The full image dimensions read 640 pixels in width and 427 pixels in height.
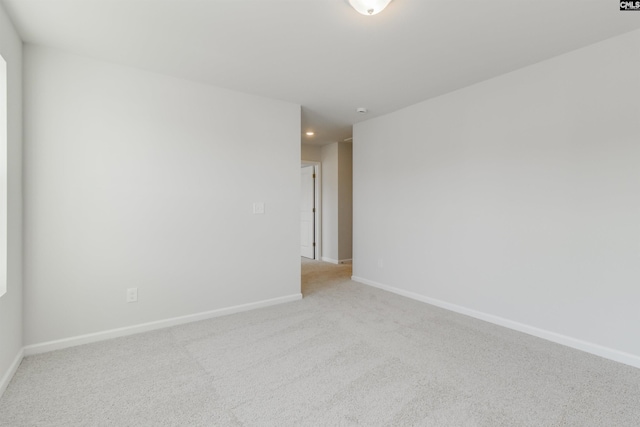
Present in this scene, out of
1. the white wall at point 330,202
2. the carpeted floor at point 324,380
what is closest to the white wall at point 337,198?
the white wall at point 330,202

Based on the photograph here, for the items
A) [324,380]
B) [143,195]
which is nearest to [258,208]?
[143,195]

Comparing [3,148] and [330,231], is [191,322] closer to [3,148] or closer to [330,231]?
[3,148]

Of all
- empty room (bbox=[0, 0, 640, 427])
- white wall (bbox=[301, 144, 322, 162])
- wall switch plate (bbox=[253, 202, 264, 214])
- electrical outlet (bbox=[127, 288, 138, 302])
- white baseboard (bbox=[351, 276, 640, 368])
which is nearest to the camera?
empty room (bbox=[0, 0, 640, 427])

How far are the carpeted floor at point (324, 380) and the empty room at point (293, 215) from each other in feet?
0.06

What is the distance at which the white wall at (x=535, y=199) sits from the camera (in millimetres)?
2199

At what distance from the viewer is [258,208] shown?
11.1ft

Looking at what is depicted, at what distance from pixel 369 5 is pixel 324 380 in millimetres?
2332

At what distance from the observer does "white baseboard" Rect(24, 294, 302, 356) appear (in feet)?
7.65

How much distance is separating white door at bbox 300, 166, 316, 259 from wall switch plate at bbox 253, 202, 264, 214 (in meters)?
2.88

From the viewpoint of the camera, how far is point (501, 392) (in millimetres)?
1827

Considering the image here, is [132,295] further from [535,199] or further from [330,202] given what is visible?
[330,202]

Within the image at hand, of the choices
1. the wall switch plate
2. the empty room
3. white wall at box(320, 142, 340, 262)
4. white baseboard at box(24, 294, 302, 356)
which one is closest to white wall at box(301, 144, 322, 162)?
white wall at box(320, 142, 340, 262)

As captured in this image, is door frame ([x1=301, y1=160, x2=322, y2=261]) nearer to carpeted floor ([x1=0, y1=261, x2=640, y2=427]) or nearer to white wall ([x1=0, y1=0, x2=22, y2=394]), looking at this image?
carpeted floor ([x1=0, y1=261, x2=640, y2=427])

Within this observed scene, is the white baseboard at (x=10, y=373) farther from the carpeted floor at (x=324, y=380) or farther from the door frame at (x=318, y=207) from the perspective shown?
the door frame at (x=318, y=207)
